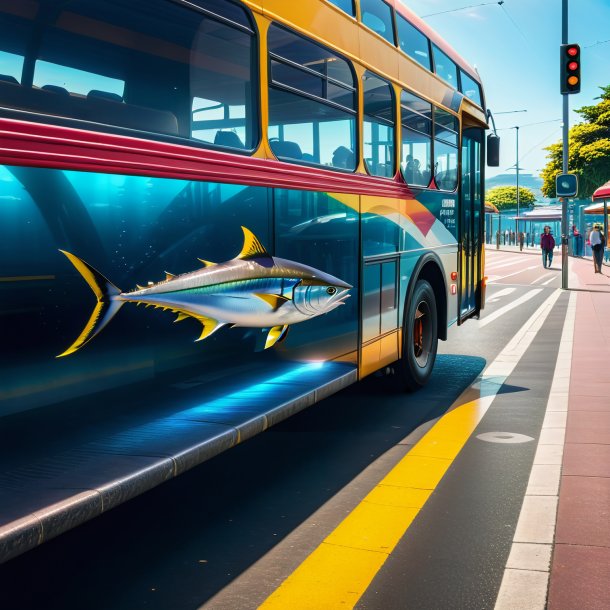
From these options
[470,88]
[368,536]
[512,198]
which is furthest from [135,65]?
[512,198]

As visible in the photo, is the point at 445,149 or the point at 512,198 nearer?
the point at 445,149

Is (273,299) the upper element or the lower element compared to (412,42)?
lower

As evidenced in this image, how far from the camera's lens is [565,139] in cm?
2355

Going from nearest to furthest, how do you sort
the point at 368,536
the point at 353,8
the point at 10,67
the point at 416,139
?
A: the point at 10,67, the point at 368,536, the point at 353,8, the point at 416,139

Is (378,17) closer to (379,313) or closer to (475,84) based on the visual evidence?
(379,313)

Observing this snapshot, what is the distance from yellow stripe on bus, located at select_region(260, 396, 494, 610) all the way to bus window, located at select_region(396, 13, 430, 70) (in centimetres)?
347

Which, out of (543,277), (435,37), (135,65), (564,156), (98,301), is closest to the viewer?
(98,301)

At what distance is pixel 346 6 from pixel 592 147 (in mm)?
48434

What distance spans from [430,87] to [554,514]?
16.0 feet

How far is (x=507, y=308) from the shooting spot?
57.7ft

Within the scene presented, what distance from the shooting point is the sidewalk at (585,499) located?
3.87 m

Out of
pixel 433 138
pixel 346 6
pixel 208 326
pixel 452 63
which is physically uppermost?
pixel 452 63

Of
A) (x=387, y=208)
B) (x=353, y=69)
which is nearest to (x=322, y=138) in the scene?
(x=353, y=69)

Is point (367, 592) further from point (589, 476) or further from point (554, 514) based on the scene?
point (589, 476)
